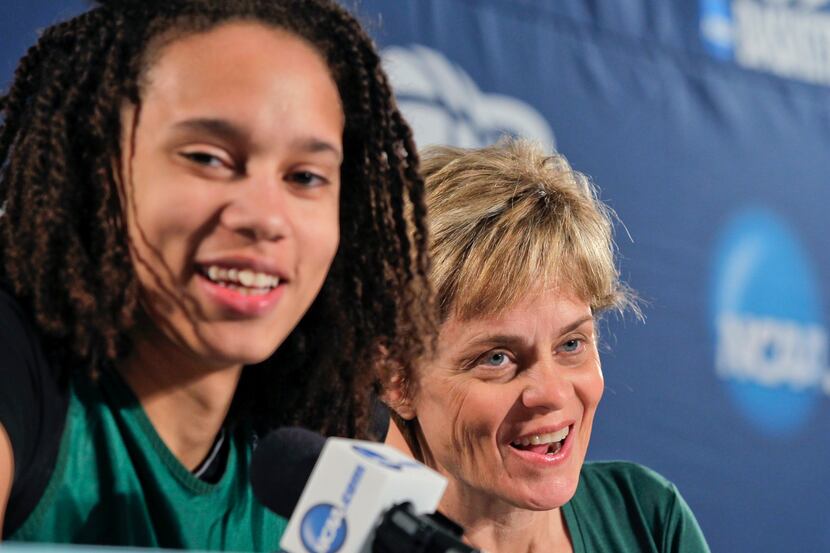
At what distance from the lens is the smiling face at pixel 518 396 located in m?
1.24

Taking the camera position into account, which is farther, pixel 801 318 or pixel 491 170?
pixel 801 318

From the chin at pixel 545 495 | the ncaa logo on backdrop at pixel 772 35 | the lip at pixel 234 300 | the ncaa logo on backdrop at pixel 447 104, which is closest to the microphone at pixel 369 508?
the lip at pixel 234 300

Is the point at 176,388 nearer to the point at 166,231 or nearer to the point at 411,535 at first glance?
the point at 166,231

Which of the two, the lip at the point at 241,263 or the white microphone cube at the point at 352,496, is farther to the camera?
the lip at the point at 241,263

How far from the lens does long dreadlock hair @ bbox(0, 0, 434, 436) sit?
846mm

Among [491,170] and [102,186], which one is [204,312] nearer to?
[102,186]

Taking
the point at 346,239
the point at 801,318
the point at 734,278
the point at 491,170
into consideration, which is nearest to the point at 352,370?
the point at 346,239

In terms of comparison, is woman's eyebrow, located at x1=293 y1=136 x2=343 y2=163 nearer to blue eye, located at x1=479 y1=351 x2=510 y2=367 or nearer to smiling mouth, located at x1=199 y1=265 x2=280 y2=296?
smiling mouth, located at x1=199 y1=265 x2=280 y2=296

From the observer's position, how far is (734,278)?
7.09 ft

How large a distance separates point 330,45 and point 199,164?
0.55 ft

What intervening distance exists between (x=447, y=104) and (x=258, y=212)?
1.03 meters

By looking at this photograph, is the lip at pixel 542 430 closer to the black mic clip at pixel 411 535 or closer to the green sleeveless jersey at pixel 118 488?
the green sleeveless jersey at pixel 118 488

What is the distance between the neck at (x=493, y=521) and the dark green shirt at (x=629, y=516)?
59 mm

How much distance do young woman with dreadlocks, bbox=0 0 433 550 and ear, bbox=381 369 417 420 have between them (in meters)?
0.24
